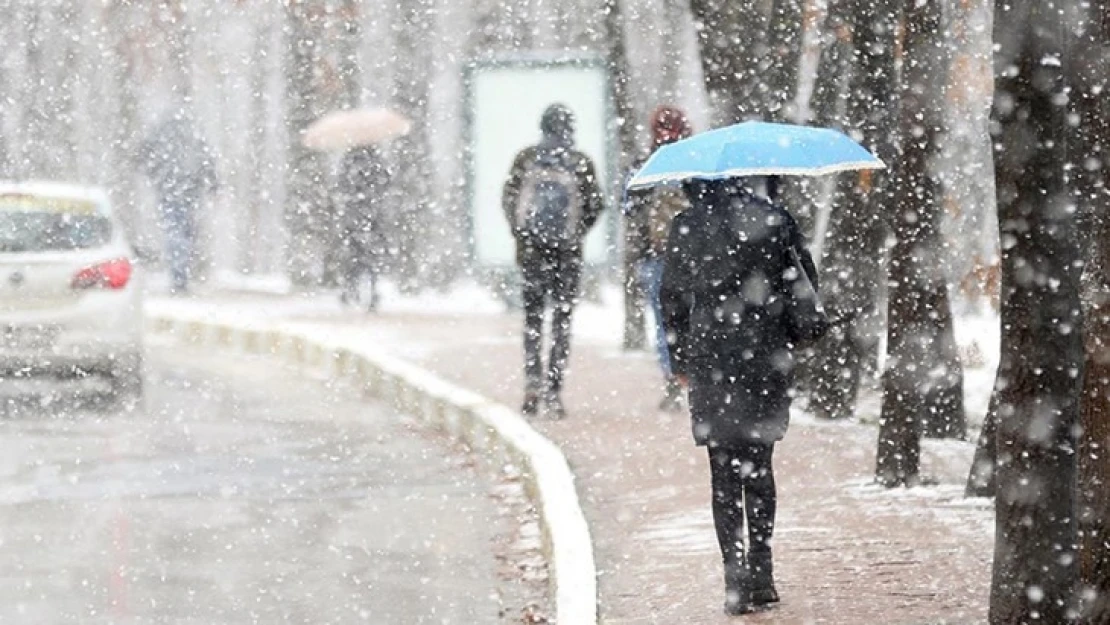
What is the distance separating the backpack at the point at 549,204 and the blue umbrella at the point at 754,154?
583cm

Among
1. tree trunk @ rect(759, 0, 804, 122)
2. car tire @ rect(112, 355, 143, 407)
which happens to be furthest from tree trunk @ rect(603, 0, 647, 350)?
car tire @ rect(112, 355, 143, 407)

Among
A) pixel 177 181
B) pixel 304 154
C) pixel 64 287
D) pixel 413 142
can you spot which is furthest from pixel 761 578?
pixel 304 154

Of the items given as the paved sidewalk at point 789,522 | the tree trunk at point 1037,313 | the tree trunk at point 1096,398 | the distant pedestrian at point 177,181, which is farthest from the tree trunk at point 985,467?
the distant pedestrian at point 177,181

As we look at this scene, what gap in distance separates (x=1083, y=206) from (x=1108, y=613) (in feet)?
5.85

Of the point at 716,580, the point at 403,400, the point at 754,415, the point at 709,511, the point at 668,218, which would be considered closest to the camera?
the point at 754,415

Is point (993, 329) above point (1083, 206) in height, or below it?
below

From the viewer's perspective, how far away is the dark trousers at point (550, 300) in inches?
604

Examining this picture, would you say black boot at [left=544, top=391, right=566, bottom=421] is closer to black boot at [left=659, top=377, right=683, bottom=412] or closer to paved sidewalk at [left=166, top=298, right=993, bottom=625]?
paved sidewalk at [left=166, top=298, right=993, bottom=625]

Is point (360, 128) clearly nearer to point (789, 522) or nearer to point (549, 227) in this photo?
point (549, 227)

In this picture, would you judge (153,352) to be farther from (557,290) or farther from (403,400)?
(557,290)

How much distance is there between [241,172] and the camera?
3309 centimetres

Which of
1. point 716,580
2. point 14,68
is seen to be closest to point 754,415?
point 716,580

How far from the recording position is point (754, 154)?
889 centimetres

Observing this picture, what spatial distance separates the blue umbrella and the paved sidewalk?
4.83 ft
